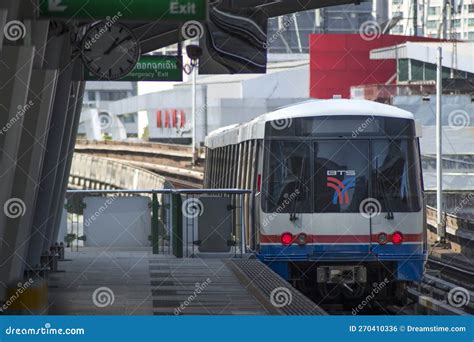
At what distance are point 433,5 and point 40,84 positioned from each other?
86.4 meters

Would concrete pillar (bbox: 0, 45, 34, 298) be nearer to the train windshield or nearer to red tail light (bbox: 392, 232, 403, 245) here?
the train windshield

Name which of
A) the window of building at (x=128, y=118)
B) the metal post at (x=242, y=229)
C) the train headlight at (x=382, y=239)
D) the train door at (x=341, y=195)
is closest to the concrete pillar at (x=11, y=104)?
the train door at (x=341, y=195)

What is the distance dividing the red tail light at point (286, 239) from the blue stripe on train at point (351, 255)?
2.4 inches

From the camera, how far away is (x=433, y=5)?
9869 centimetres

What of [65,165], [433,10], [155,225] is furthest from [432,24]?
[65,165]

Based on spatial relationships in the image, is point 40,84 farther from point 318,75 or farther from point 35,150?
point 318,75

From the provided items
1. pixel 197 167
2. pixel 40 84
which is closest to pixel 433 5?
pixel 197 167

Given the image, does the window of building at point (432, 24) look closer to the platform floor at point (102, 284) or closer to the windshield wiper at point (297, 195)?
the platform floor at point (102, 284)

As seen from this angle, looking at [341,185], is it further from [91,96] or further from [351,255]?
[91,96]

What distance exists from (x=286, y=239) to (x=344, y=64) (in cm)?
7012

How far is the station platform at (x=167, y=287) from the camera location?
14.0 meters

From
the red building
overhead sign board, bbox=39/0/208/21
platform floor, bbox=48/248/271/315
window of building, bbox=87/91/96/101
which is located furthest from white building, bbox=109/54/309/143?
overhead sign board, bbox=39/0/208/21

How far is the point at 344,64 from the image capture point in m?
88.9

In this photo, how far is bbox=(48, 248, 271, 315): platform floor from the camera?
560 inches
